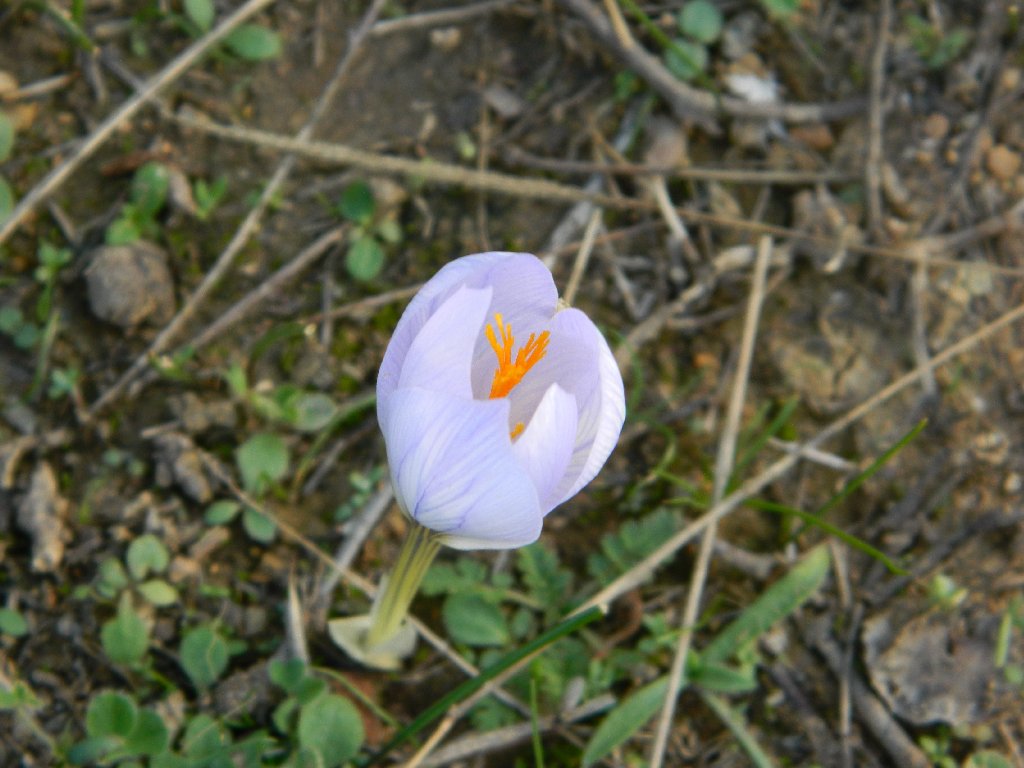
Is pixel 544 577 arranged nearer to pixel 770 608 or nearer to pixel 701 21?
pixel 770 608

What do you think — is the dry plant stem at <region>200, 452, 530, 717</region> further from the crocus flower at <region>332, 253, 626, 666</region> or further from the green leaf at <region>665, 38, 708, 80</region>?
the green leaf at <region>665, 38, 708, 80</region>

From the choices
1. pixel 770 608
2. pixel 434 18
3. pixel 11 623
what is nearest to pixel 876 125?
pixel 434 18

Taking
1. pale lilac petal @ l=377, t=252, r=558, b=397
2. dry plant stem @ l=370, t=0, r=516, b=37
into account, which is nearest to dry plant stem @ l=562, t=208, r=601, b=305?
dry plant stem @ l=370, t=0, r=516, b=37

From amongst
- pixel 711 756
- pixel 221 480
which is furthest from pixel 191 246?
pixel 711 756

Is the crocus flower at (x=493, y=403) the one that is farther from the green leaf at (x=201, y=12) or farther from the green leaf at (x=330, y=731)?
the green leaf at (x=201, y=12)

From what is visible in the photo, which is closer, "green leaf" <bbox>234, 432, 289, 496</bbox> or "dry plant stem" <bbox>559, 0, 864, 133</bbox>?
"green leaf" <bbox>234, 432, 289, 496</bbox>
